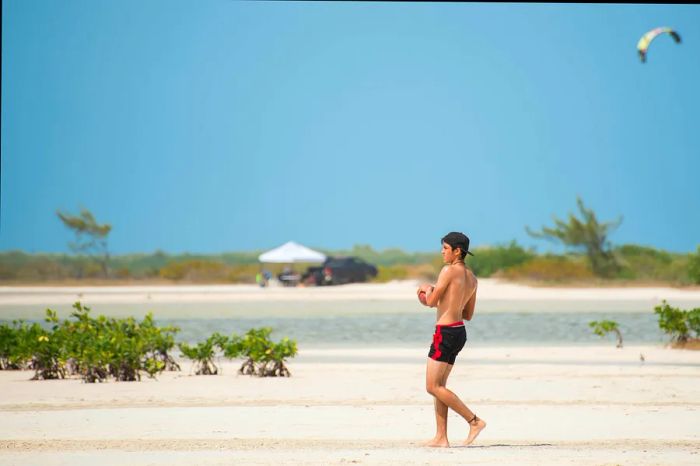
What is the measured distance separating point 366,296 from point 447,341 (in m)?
29.6

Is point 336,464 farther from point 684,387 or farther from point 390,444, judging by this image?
point 684,387

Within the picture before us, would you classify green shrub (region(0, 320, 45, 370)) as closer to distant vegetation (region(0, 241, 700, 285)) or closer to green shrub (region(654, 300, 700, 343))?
green shrub (region(654, 300, 700, 343))

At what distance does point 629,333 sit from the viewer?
23.0 meters

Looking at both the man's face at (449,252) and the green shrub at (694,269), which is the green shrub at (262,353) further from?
the green shrub at (694,269)

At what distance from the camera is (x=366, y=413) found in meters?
10.9

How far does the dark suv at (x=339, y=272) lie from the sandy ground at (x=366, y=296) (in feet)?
4.99

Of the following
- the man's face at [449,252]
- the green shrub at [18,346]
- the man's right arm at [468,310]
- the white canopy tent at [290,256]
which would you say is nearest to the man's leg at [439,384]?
the man's right arm at [468,310]

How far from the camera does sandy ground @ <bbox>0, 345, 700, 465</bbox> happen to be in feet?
28.2

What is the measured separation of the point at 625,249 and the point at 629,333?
1176 inches

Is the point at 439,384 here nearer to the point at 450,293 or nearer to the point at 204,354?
the point at 450,293

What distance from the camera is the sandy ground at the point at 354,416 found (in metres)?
8.60

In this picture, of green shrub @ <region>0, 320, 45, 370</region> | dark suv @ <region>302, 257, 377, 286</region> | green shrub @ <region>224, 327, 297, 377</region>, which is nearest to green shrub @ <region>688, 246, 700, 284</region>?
dark suv @ <region>302, 257, 377, 286</region>

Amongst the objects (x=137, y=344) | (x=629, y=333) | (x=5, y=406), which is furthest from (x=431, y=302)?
(x=629, y=333)

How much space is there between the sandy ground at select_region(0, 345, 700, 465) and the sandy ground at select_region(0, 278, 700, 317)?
58.9 ft
